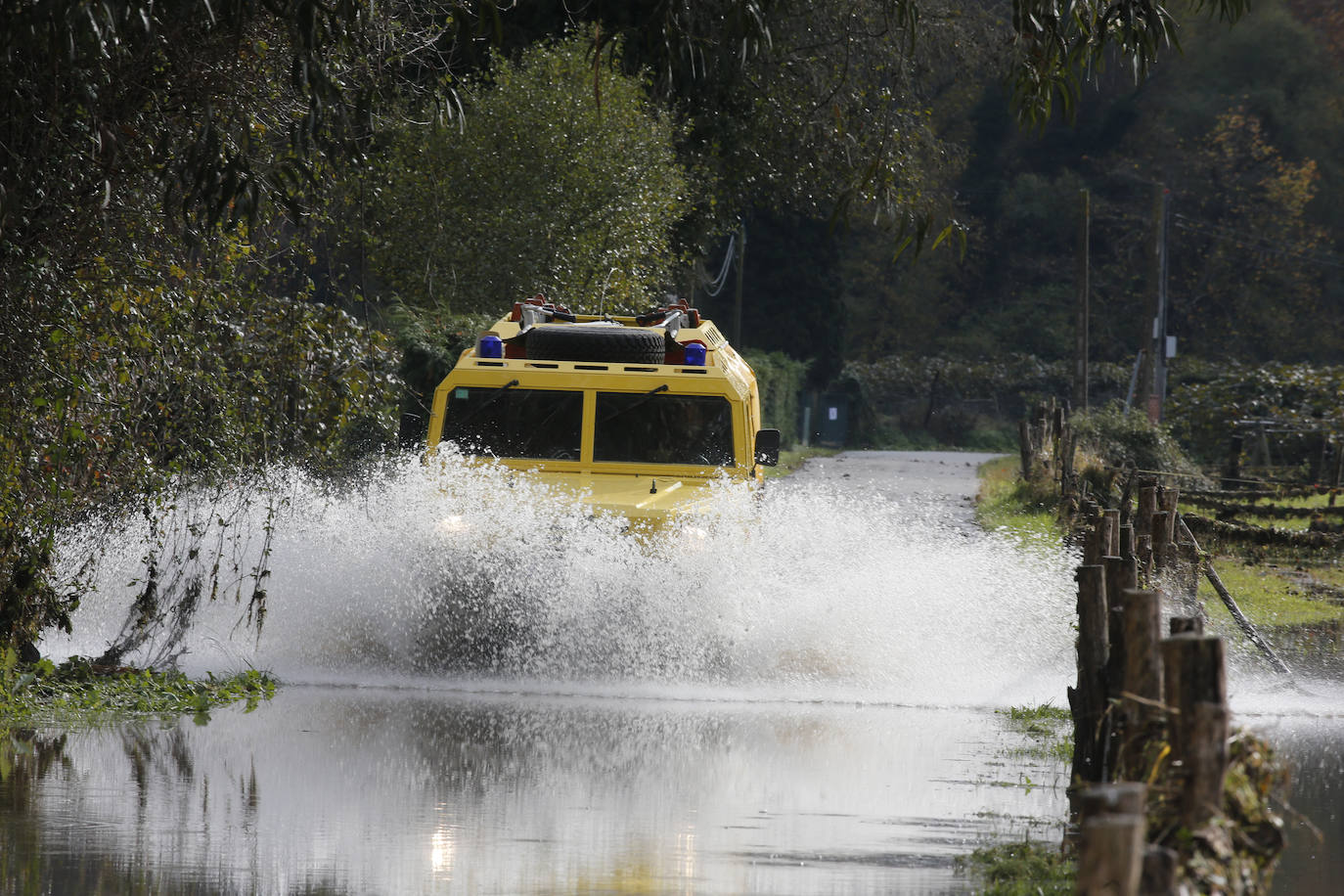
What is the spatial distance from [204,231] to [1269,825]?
23.4 ft

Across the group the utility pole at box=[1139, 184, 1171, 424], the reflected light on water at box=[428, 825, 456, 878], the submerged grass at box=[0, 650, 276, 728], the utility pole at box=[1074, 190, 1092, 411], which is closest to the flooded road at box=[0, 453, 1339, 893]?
the reflected light on water at box=[428, 825, 456, 878]

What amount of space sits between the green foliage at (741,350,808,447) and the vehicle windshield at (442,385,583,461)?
27660mm

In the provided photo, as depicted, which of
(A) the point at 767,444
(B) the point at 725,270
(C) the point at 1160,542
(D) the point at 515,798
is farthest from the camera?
(B) the point at 725,270

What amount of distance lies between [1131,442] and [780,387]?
1432 cm

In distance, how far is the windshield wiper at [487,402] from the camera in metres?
13.0

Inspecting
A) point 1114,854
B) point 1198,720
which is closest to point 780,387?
point 1198,720

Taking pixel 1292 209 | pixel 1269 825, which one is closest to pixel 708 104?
pixel 1269 825

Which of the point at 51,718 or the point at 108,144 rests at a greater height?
the point at 108,144

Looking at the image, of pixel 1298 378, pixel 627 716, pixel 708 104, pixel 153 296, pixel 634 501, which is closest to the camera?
pixel 153 296

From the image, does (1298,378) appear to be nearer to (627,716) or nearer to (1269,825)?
(627,716)

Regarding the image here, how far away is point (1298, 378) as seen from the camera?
39.9 meters

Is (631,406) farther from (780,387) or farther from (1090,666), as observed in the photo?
(780,387)

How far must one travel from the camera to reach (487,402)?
513 inches

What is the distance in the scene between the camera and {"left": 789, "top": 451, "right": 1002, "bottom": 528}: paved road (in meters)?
29.8
